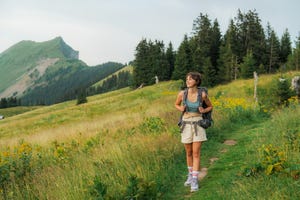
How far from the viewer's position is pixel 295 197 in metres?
3.89

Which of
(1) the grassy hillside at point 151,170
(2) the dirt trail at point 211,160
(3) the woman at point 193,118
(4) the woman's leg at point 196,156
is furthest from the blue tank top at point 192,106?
(2) the dirt trail at point 211,160

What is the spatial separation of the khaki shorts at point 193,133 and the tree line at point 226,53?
41094mm

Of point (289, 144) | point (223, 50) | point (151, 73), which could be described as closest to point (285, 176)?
point (289, 144)

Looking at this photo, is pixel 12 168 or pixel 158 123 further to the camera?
pixel 158 123

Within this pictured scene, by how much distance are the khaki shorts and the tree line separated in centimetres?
4109

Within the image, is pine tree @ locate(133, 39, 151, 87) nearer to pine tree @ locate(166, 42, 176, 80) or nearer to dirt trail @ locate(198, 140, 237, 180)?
pine tree @ locate(166, 42, 176, 80)

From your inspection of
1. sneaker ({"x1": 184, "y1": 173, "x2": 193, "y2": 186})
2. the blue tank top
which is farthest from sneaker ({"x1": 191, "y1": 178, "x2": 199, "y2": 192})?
the blue tank top

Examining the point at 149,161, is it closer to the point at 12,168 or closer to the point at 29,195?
the point at 29,195

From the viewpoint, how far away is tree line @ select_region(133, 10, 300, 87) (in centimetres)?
4841

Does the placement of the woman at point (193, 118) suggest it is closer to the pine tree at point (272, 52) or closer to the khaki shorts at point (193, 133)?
the khaki shorts at point (193, 133)

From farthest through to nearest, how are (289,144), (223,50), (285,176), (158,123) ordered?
(223,50) → (158,123) → (289,144) → (285,176)

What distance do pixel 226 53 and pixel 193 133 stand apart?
1768 inches

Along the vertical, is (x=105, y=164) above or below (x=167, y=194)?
above

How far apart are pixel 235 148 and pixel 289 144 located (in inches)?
94.7
